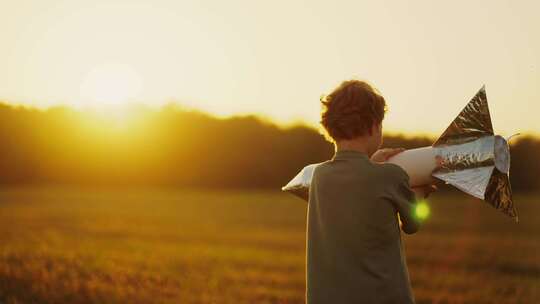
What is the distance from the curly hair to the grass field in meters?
4.30

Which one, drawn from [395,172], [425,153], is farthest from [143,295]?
[395,172]

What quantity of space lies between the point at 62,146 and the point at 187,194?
11176mm

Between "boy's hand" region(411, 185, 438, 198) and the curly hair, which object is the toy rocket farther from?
the curly hair

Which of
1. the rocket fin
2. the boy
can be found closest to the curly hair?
the boy

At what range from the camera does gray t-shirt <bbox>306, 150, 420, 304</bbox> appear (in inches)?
119

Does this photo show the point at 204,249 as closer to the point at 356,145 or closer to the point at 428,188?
the point at 428,188

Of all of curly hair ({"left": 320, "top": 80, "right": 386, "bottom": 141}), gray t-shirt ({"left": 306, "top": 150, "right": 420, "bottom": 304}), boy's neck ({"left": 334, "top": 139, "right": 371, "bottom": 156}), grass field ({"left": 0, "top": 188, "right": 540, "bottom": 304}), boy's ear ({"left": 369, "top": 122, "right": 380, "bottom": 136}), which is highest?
curly hair ({"left": 320, "top": 80, "right": 386, "bottom": 141})

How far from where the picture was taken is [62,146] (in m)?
22.0

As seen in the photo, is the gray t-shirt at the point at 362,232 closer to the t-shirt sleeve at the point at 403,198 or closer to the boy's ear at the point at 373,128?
the t-shirt sleeve at the point at 403,198

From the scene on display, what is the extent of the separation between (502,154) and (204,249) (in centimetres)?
1391

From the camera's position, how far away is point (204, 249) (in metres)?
17.3

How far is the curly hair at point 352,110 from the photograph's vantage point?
3.08 m

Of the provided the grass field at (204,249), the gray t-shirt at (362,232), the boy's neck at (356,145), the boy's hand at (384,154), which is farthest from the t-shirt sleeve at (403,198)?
the grass field at (204,249)

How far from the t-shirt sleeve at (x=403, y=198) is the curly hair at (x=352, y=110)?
0.65 ft
